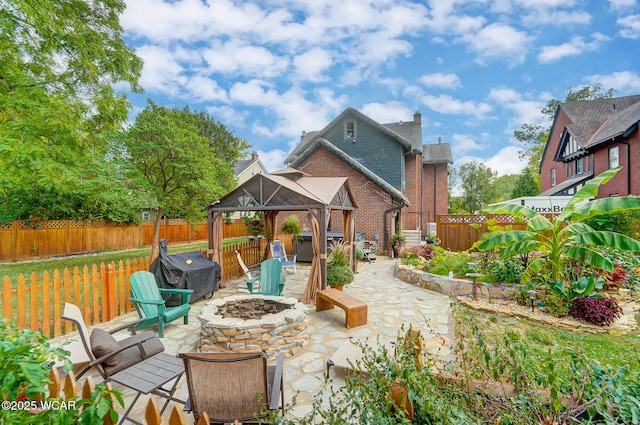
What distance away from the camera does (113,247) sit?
1795cm

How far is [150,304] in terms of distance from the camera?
18.0 ft

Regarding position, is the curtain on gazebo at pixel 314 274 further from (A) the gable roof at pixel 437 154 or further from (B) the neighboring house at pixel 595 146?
(A) the gable roof at pixel 437 154

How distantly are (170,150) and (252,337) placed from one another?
861cm

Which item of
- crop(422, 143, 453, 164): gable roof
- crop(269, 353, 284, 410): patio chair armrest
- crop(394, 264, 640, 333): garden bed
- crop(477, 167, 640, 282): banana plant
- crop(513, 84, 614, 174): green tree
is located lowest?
crop(394, 264, 640, 333): garden bed

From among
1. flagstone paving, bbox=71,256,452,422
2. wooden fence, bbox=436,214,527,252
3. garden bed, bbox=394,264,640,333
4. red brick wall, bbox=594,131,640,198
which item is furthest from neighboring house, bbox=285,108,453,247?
red brick wall, bbox=594,131,640,198

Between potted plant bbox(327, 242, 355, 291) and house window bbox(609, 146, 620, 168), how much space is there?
19199mm

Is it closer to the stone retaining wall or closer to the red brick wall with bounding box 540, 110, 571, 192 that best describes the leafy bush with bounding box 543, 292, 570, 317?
the stone retaining wall

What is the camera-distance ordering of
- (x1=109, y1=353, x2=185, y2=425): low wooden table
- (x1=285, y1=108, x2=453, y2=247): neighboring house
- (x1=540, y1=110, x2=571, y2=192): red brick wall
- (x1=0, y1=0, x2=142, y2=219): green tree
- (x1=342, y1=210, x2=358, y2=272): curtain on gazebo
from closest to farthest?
(x1=109, y1=353, x2=185, y2=425): low wooden table
(x1=0, y1=0, x2=142, y2=219): green tree
(x1=342, y1=210, x2=358, y2=272): curtain on gazebo
(x1=285, y1=108, x2=453, y2=247): neighboring house
(x1=540, y1=110, x2=571, y2=192): red brick wall

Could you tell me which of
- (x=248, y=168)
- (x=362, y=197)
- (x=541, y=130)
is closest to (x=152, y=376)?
(x=362, y=197)

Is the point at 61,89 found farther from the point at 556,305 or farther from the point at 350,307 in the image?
the point at 556,305

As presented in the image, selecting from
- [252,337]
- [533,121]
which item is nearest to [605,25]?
[252,337]

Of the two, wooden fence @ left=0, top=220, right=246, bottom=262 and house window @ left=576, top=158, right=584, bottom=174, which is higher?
house window @ left=576, top=158, right=584, bottom=174

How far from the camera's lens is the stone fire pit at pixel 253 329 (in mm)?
4672

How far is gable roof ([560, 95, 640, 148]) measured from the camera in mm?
20719
